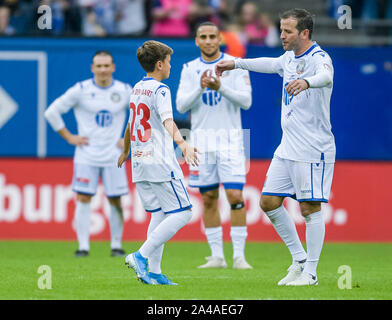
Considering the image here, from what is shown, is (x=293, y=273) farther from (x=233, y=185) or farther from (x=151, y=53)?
(x=151, y=53)

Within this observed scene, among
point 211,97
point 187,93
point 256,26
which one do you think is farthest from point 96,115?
point 256,26

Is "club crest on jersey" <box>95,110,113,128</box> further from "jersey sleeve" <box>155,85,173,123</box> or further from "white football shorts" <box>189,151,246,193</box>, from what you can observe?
"jersey sleeve" <box>155,85,173,123</box>

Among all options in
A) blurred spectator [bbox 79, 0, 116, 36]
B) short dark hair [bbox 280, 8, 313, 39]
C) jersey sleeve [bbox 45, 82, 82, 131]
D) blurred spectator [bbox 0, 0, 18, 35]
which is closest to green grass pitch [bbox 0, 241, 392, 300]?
jersey sleeve [bbox 45, 82, 82, 131]

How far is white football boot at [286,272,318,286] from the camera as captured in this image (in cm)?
784

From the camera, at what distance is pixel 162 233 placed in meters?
7.73

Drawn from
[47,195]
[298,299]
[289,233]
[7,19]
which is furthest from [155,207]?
[7,19]

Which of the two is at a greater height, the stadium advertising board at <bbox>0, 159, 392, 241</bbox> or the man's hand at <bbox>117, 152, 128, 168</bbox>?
the man's hand at <bbox>117, 152, 128, 168</bbox>

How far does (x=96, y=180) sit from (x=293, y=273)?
13.8ft

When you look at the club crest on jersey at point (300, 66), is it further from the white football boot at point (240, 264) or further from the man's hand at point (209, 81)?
the white football boot at point (240, 264)

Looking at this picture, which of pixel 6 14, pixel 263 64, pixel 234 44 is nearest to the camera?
pixel 263 64

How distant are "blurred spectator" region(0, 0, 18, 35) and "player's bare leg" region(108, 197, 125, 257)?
15.6 ft

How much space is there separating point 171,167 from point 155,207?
0.45 m

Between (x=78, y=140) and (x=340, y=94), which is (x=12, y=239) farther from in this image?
(x=340, y=94)

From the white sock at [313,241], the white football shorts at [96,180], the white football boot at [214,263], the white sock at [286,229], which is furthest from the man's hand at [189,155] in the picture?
the white football shorts at [96,180]
